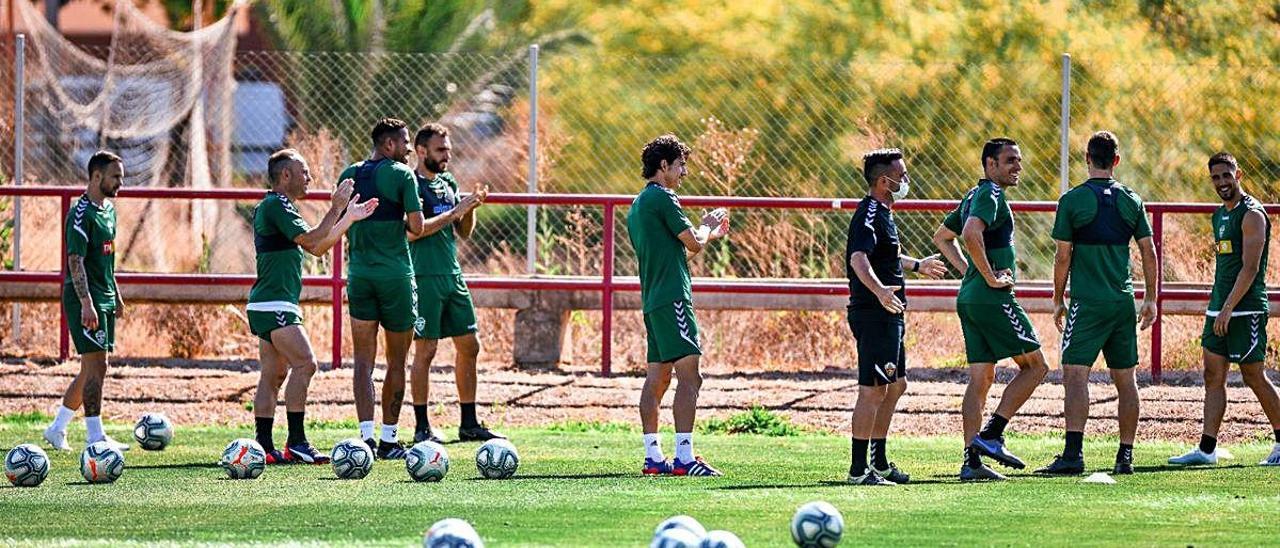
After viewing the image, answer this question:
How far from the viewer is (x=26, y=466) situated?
34.7 feet

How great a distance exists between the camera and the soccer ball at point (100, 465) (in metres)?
10.7

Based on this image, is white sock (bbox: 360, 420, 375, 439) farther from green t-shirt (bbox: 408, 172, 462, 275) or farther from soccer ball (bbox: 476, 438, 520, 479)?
soccer ball (bbox: 476, 438, 520, 479)

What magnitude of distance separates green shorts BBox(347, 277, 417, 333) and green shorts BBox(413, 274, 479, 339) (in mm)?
457

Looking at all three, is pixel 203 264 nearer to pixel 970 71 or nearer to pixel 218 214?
pixel 218 214

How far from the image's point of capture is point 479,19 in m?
31.8

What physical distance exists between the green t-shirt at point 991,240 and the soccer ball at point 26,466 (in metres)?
5.10

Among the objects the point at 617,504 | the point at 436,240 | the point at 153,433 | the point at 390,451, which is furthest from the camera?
the point at 436,240

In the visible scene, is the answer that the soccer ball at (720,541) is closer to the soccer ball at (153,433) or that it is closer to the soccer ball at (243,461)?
the soccer ball at (243,461)

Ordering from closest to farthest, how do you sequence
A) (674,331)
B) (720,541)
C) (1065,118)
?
1. (720,541)
2. (674,331)
3. (1065,118)

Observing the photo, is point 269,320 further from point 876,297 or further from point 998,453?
point 998,453

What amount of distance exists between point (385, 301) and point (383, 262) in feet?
0.78

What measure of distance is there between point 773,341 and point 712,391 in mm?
1735

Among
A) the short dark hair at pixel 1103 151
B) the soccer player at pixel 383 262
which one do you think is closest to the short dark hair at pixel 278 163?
the soccer player at pixel 383 262

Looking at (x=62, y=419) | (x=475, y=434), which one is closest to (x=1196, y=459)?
(x=475, y=434)
